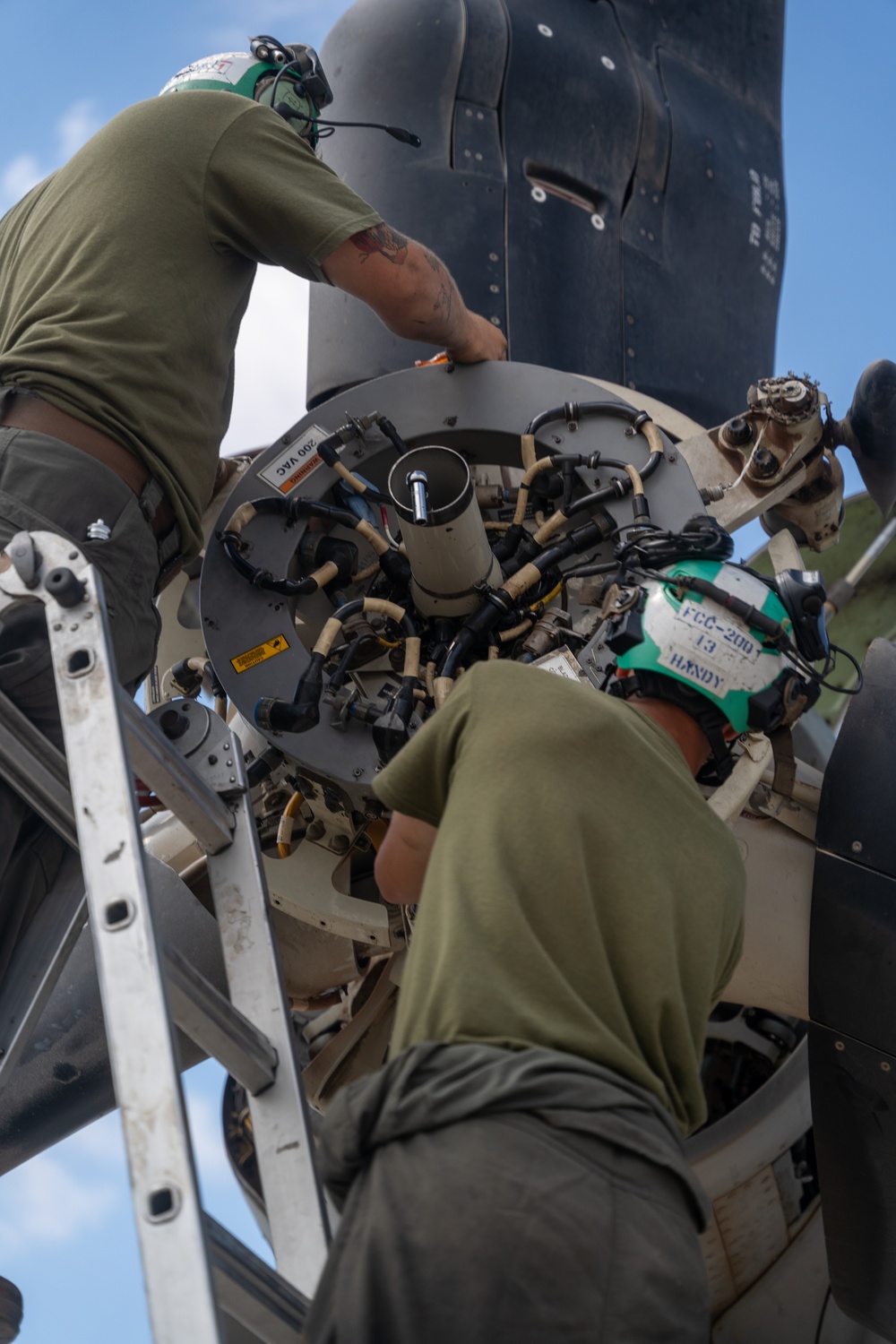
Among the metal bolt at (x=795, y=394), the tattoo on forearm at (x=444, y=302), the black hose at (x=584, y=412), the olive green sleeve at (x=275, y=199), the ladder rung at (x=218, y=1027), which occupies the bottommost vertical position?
the ladder rung at (x=218, y=1027)

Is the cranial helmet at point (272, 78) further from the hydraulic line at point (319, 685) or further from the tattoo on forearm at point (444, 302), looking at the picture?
the hydraulic line at point (319, 685)

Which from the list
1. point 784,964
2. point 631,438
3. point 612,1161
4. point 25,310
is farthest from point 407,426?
point 612,1161

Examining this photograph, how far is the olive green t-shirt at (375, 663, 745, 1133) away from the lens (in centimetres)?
209

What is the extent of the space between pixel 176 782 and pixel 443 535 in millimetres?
1022

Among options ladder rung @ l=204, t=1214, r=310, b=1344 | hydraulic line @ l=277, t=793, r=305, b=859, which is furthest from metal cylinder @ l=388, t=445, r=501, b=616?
ladder rung @ l=204, t=1214, r=310, b=1344

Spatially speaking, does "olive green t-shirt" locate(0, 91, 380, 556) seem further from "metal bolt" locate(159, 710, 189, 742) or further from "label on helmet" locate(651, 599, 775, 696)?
"label on helmet" locate(651, 599, 775, 696)

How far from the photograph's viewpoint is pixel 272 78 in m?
4.37

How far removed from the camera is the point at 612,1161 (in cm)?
200

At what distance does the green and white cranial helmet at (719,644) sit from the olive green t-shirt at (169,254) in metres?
1.25

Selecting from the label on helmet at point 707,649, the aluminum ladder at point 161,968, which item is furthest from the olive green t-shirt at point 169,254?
the label on helmet at point 707,649

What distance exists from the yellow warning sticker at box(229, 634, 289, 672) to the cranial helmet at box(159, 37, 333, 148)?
59.5 inches

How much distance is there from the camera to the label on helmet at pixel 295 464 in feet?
13.3

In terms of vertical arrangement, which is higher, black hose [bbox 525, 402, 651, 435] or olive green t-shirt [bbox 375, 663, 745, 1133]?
black hose [bbox 525, 402, 651, 435]

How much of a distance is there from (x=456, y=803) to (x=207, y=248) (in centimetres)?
200
